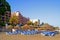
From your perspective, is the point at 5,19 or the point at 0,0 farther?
the point at 5,19

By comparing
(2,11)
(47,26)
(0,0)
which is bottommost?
(47,26)

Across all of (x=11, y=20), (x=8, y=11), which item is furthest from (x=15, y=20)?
(x=8, y=11)

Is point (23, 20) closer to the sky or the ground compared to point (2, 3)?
closer to the ground

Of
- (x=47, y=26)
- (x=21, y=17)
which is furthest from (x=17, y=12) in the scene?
(x=47, y=26)

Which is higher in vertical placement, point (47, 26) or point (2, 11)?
point (2, 11)

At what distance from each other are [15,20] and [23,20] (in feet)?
48.0

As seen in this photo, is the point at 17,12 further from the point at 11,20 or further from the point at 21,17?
the point at 11,20

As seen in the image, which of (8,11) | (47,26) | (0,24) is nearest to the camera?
(47,26)

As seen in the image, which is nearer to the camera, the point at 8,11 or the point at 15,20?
the point at 15,20

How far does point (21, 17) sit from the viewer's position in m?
71.9

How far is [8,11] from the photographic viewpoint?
63094 mm

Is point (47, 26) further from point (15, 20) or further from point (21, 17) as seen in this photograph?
point (21, 17)

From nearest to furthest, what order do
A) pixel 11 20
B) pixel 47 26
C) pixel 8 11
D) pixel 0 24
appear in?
pixel 47 26 < pixel 0 24 < pixel 11 20 < pixel 8 11

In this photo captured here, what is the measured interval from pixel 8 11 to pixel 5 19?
652 cm
